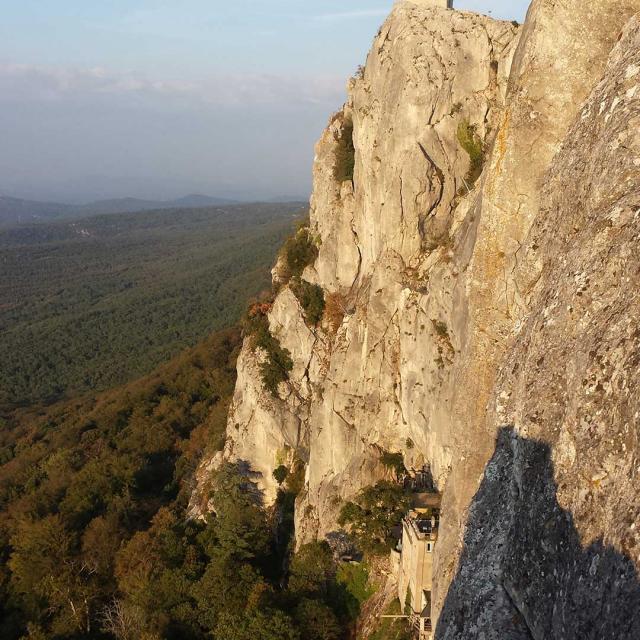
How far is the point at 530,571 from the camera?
985 cm

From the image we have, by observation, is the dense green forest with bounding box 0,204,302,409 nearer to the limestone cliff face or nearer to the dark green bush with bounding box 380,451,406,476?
the limestone cliff face

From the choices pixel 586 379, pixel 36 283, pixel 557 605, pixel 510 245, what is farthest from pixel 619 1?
pixel 36 283

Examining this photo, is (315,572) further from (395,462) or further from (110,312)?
(110,312)

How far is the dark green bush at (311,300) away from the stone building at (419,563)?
13.8m

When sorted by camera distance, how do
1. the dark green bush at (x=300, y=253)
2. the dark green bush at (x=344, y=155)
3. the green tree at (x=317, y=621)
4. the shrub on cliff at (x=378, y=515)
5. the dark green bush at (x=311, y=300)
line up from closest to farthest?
the shrub on cliff at (x=378, y=515)
the green tree at (x=317, y=621)
the dark green bush at (x=344, y=155)
the dark green bush at (x=311, y=300)
the dark green bush at (x=300, y=253)

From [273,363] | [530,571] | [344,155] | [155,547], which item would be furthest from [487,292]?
[155,547]

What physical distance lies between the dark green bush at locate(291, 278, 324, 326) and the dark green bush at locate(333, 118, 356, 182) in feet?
22.3

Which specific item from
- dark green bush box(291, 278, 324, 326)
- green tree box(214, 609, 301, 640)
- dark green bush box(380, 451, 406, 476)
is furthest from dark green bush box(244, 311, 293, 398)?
green tree box(214, 609, 301, 640)

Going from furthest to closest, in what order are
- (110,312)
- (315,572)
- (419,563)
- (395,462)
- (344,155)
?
(110,312) → (344,155) → (315,572) → (395,462) → (419,563)

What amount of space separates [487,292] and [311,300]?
58.5ft

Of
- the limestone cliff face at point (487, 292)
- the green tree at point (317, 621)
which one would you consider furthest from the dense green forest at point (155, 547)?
the limestone cliff face at point (487, 292)

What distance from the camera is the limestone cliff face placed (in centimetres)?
946

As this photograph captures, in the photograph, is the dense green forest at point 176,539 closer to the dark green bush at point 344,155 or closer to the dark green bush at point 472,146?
the dark green bush at point 344,155

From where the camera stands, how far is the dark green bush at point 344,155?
31141mm
